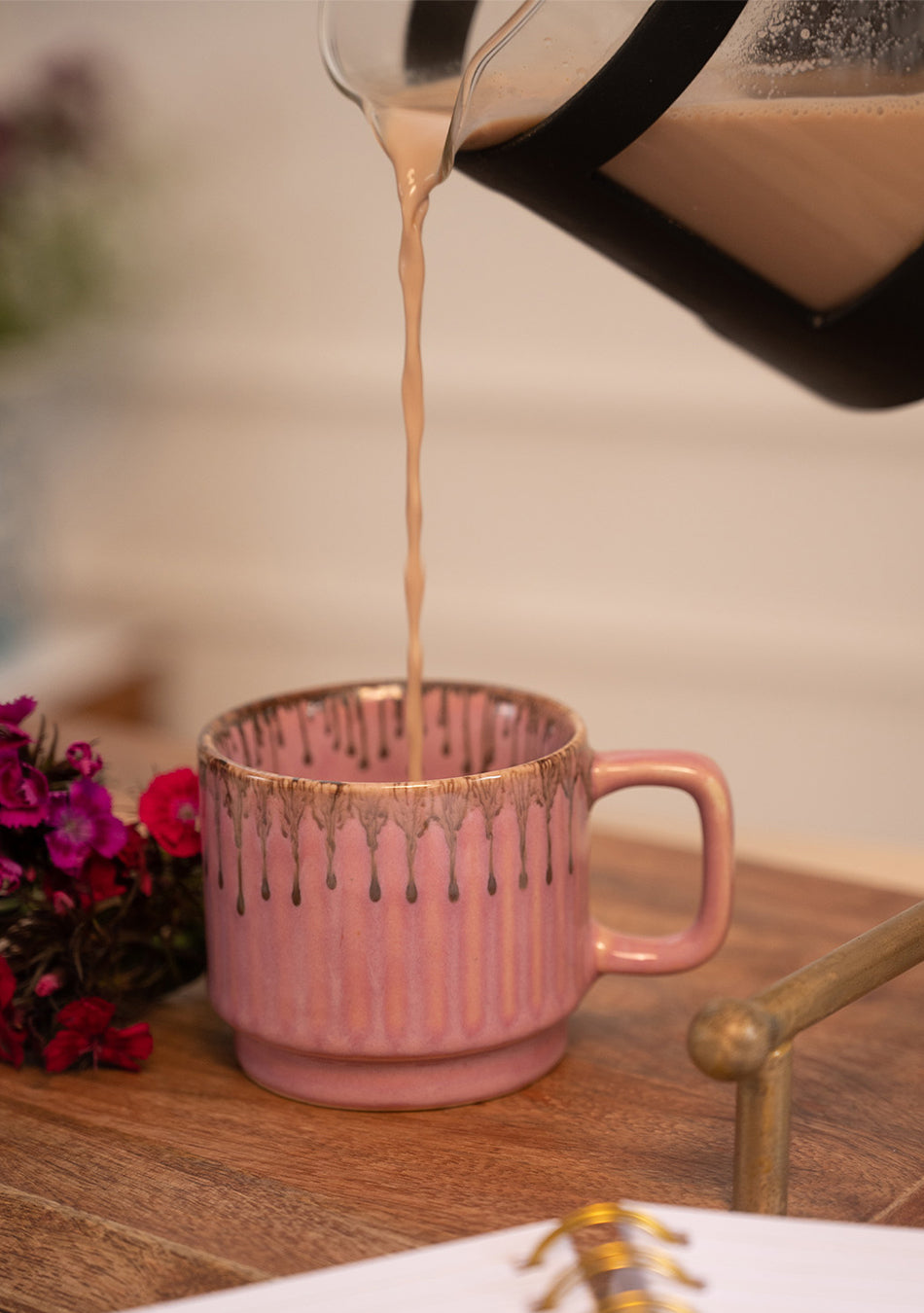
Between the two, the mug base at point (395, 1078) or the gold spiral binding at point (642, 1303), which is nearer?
the gold spiral binding at point (642, 1303)

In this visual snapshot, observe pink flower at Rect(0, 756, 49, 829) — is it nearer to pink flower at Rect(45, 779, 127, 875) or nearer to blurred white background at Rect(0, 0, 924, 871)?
pink flower at Rect(45, 779, 127, 875)

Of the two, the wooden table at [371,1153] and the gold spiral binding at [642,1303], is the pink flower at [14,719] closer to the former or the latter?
the wooden table at [371,1153]

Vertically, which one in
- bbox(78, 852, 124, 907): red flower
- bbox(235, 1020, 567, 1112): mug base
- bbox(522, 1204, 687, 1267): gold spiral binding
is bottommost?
bbox(235, 1020, 567, 1112): mug base

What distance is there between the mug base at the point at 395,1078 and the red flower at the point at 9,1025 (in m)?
0.09

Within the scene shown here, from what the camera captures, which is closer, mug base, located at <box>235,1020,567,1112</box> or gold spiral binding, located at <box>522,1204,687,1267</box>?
gold spiral binding, located at <box>522,1204,687,1267</box>

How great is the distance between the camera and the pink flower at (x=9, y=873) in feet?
1.80

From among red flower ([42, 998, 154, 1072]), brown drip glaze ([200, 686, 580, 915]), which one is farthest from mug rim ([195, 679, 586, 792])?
red flower ([42, 998, 154, 1072])

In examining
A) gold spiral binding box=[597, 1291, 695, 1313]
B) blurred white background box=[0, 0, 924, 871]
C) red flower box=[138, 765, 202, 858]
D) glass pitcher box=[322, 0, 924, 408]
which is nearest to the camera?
gold spiral binding box=[597, 1291, 695, 1313]

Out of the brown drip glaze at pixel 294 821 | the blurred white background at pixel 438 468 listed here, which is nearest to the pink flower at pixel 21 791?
the brown drip glaze at pixel 294 821

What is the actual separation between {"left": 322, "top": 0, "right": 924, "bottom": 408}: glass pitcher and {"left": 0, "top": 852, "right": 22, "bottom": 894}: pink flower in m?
0.30

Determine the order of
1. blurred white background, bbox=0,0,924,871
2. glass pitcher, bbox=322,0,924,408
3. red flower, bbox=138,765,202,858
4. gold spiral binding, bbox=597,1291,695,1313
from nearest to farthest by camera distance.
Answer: gold spiral binding, bbox=597,1291,695,1313
glass pitcher, bbox=322,0,924,408
red flower, bbox=138,765,202,858
blurred white background, bbox=0,0,924,871

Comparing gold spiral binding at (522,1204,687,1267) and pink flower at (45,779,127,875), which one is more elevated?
pink flower at (45,779,127,875)

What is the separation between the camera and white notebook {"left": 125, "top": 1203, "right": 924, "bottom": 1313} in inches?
14.2

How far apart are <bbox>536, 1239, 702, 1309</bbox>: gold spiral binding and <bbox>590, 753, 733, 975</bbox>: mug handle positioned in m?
0.18
